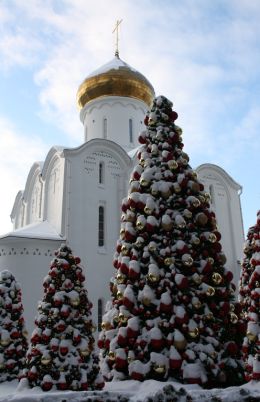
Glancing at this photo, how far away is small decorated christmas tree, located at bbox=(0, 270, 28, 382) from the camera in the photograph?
7371mm

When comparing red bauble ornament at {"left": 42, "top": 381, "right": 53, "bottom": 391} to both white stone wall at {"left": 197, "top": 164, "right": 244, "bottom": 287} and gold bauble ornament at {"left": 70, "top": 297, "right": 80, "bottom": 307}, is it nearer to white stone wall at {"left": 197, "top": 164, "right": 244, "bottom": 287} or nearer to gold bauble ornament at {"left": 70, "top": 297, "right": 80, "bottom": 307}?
gold bauble ornament at {"left": 70, "top": 297, "right": 80, "bottom": 307}

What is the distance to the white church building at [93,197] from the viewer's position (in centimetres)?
1159

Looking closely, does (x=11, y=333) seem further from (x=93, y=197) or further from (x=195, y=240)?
(x=93, y=197)

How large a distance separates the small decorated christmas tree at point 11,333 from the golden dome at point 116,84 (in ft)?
36.3

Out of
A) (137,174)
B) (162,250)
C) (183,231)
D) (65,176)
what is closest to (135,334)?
(162,250)

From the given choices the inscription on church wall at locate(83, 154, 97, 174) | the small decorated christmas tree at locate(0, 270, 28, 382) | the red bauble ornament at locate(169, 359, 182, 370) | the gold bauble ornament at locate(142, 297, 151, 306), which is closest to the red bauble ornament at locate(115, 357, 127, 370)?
the red bauble ornament at locate(169, 359, 182, 370)

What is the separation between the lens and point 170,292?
4.04 m

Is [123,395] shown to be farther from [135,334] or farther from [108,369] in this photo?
[108,369]

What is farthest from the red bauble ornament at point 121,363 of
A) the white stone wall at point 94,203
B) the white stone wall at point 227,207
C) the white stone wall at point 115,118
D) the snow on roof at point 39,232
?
the white stone wall at point 115,118

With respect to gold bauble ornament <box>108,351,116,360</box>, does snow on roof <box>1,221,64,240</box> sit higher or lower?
higher

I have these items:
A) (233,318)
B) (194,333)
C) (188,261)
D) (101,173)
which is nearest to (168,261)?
(188,261)

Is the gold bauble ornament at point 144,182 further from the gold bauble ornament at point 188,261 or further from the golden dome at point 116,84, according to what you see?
the golden dome at point 116,84

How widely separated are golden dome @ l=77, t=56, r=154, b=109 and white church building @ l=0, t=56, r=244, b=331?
0.13ft

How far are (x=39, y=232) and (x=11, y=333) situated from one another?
15.2ft
